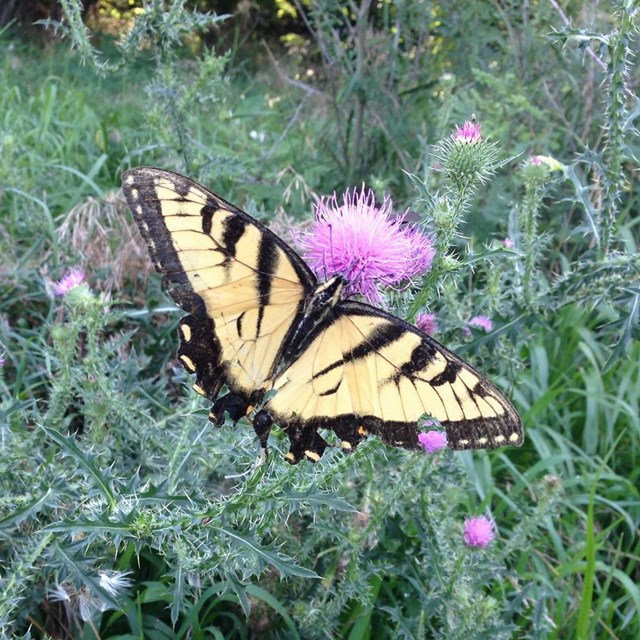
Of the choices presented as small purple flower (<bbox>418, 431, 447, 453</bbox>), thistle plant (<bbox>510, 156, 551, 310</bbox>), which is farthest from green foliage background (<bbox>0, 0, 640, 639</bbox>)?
small purple flower (<bbox>418, 431, 447, 453</bbox>)

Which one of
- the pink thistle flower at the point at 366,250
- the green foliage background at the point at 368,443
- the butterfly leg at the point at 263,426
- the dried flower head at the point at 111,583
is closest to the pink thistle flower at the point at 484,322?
the green foliage background at the point at 368,443

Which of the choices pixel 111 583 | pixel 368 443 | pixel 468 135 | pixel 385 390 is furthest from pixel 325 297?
pixel 111 583

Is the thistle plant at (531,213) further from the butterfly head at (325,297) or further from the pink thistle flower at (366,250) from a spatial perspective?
the butterfly head at (325,297)

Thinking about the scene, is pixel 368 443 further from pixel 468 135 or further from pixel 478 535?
pixel 468 135

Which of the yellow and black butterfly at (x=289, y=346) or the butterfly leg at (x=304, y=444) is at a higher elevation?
the yellow and black butterfly at (x=289, y=346)

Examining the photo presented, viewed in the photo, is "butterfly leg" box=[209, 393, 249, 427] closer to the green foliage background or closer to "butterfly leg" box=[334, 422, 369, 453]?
the green foliage background

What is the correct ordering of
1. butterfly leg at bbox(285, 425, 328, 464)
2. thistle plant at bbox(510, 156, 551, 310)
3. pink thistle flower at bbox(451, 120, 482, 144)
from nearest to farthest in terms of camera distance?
butterfly leg at bbox(285, 425, 328, 464) < pink thistle flower at bbox(451, 120, 482, 144) < thistle plant at bbox(510, 156, 551, 310)
